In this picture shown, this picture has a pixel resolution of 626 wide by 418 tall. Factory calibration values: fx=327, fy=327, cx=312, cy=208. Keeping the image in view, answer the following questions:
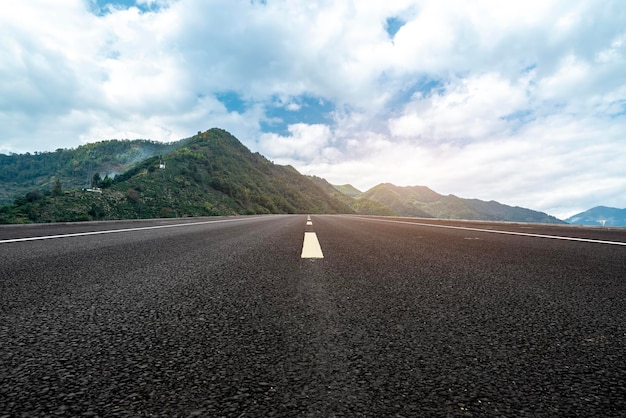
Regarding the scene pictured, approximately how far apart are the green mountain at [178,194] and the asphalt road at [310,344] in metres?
52.4

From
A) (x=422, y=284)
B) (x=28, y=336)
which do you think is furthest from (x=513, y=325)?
(x=28, y=336)

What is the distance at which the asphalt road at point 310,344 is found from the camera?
87 cm

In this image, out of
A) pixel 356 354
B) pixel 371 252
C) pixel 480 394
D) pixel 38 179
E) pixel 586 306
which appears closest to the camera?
pixel 480 394

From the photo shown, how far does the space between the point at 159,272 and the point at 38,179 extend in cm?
23581

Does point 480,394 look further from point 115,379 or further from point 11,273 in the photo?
point 11,273

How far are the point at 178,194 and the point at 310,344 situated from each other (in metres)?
90.5

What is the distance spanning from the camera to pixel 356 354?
46.0 inches

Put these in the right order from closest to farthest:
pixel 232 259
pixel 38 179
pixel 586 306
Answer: pixel 586 306 → pixel 232 259 → pixel 38 179

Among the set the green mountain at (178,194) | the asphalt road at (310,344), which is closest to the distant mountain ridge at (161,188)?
the green mountain at (178,194)

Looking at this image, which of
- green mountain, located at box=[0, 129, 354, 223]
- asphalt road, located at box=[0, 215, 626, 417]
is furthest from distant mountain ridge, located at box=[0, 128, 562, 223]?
asphalt road, located at box=[0, 215, 626, 417]

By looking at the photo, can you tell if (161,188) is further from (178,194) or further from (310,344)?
(310,344)

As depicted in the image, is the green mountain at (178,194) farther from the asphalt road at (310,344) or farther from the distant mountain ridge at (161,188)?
the asphalt road at (310,344)

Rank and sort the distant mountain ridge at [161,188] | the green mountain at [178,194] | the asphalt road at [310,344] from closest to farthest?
the asphalt road at [310,344] → the green mountain at [178,194] → the distant mountain ridge at [161,188]

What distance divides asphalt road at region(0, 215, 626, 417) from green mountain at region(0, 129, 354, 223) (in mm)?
52418
